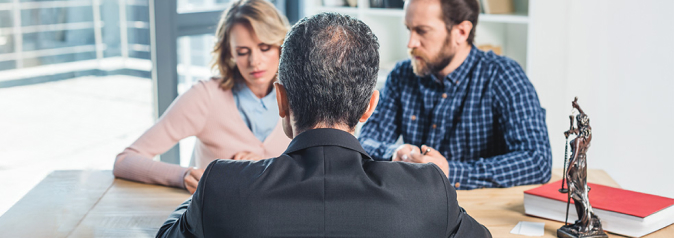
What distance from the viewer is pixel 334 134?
3.24ft

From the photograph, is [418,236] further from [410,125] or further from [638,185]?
[638,185]

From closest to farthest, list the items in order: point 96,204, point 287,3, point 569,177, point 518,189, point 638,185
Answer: point 569,177 < point 96,204 < point 518,189 < point 638,185 < point 287,3

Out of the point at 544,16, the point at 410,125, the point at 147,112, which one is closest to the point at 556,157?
the point at 544,16

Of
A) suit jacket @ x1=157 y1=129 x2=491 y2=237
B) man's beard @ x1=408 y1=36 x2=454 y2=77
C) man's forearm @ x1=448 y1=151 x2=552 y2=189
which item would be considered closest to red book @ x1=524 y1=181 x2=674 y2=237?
man's forearm @ x1=448 y1=151 x2=552 y2=189

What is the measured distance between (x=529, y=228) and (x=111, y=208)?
1.04 metres

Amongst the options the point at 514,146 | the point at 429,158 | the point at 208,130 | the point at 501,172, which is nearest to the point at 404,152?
the point at 429,158

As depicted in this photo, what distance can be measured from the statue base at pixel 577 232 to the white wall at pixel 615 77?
4.55 ft

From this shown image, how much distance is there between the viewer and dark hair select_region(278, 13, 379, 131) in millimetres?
997

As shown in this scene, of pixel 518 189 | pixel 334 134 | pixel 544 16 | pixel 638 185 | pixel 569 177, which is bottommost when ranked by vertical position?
pixel 638 185

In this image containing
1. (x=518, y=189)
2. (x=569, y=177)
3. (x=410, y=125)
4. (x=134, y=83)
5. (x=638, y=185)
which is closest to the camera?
(x=569, y=177)

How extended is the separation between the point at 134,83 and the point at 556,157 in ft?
7.13

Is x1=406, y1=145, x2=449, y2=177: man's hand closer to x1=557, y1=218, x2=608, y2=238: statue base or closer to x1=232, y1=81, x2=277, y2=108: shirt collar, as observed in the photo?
x1=557, y1=218, x2=608, y2=238: statue base

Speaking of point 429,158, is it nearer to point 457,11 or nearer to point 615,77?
point 457,11

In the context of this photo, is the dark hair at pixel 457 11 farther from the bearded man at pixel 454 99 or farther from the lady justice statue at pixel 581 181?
the lady justice statue at pixel 581 181
